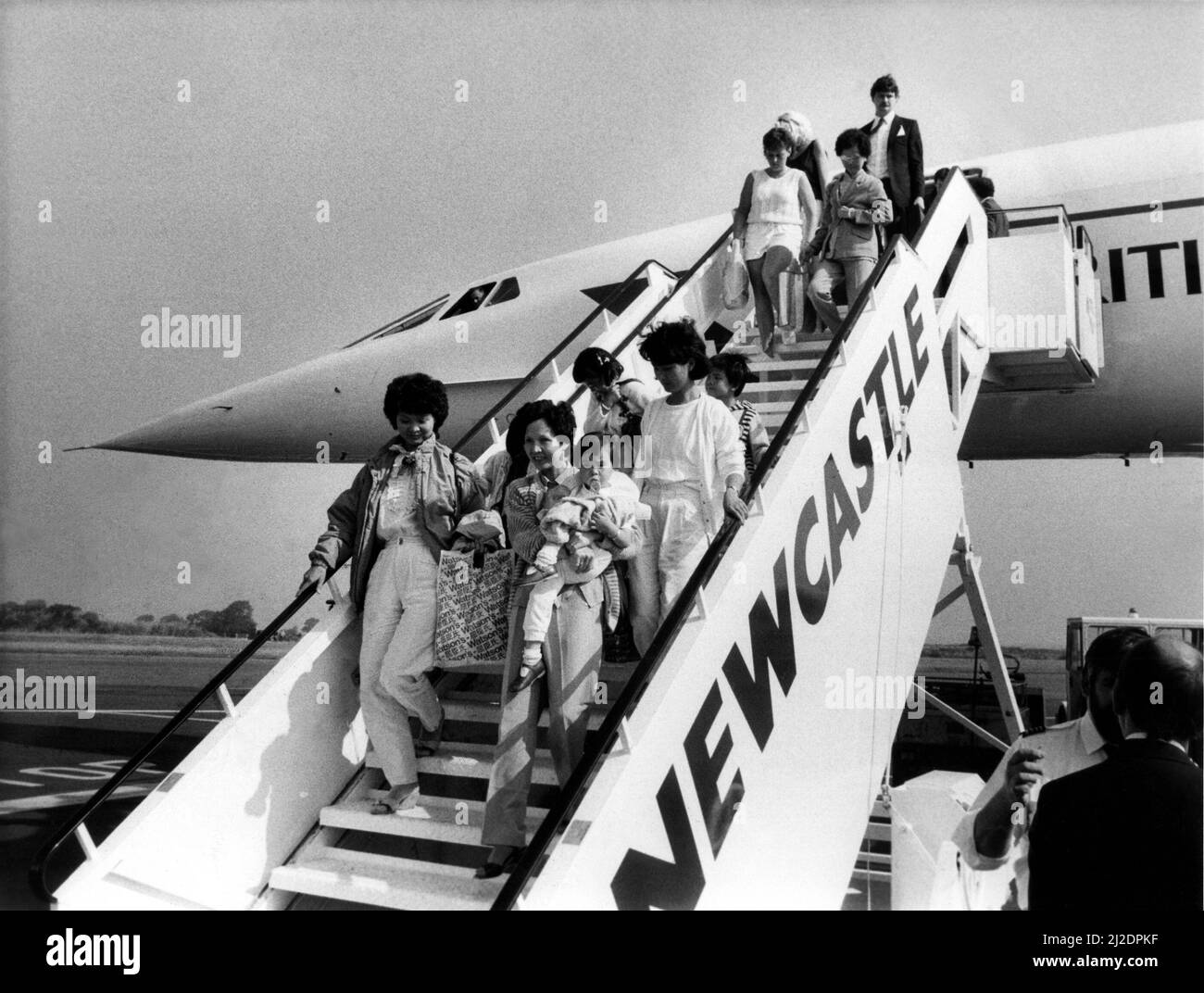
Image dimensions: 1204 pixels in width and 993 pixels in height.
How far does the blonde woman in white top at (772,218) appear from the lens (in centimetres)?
475

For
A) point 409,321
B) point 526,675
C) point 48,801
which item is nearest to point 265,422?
point 409,321

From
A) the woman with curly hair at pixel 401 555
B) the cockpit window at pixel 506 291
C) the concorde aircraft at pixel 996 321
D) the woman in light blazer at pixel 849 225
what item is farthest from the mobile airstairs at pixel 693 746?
the cockpit window at pixel 506 291

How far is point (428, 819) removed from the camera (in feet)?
10.2

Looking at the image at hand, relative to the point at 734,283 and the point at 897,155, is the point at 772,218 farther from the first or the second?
the point at 897,155

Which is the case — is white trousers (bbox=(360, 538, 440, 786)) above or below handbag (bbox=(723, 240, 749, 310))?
below

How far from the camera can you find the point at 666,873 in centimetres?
257

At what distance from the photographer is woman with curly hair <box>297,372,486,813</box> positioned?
319 cm

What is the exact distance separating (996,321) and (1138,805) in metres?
3.69

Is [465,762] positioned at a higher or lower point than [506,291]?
lower

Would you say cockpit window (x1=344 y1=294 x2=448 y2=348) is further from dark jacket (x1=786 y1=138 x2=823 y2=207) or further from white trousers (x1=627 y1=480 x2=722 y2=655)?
white trousers (x1=627 y1=480 x2=722 y2=655)

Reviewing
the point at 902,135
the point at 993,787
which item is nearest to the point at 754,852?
the point at 993,787

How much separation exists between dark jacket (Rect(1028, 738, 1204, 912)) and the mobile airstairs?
798 millimetres

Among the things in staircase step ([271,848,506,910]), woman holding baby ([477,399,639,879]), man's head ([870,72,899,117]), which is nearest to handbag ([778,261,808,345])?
man's head ([870,72,899,117])
